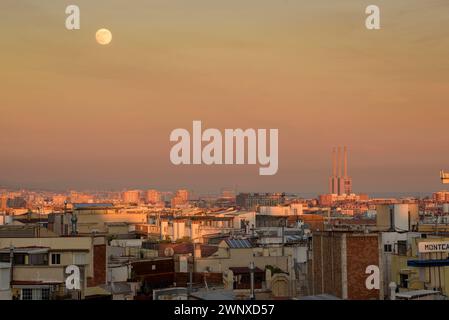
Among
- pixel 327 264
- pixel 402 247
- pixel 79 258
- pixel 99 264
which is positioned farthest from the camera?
pixel 402 247

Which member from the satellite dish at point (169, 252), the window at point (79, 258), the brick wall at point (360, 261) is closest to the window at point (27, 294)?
the window at point (79, 258)

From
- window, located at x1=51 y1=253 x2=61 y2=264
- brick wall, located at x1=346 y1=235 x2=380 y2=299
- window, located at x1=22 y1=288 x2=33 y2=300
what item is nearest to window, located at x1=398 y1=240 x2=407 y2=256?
brick wall, located at x1=346 y1=235 x2=380 y2=299

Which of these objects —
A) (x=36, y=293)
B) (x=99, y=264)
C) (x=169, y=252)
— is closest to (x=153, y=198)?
(x=169, y=252)

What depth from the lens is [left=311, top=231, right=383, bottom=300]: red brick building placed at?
17.2 metres

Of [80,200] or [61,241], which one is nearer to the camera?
[61,241]

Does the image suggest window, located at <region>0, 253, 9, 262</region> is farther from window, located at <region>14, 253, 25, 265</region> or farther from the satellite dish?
the satellite dish

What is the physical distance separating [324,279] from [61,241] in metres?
5.63

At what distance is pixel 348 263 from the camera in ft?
57.1

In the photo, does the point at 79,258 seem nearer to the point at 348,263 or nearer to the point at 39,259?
the point at 39,259
